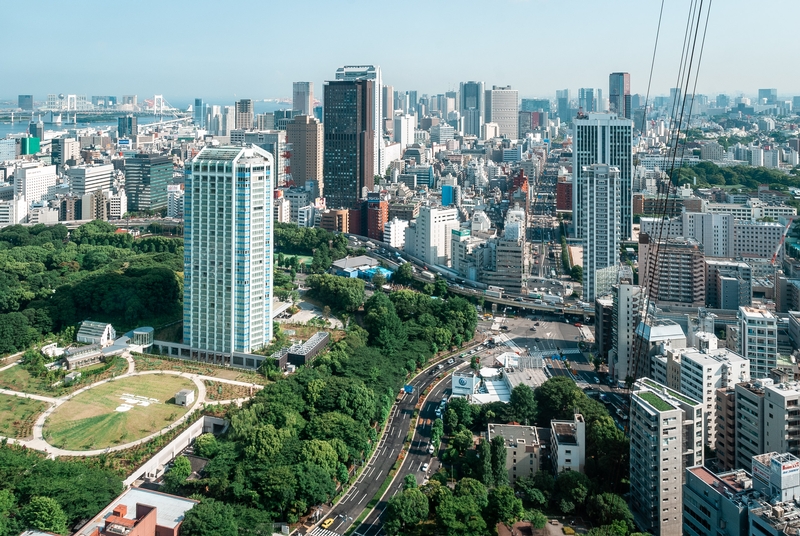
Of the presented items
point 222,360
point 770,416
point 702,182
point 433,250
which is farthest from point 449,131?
point 770,416

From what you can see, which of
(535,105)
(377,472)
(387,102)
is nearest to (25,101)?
(387,102)

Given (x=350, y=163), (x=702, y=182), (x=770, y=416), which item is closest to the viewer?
(x=770, y=416)

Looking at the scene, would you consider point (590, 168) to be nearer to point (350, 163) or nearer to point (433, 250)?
point (433, 250)

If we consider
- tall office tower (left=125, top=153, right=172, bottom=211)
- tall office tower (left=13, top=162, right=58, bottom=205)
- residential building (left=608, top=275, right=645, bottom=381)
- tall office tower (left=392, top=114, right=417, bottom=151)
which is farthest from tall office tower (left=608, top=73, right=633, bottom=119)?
residential building (left=608, top=275, right=645, bottom=381)

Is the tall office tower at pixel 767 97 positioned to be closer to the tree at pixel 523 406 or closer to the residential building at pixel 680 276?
the residential building at pixel 680 276

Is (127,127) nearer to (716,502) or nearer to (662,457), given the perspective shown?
(662,457)

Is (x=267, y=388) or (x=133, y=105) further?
(x=133, y=105)

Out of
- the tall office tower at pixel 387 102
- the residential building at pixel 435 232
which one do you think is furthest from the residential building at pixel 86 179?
the tall office tower at pixel 387 102
